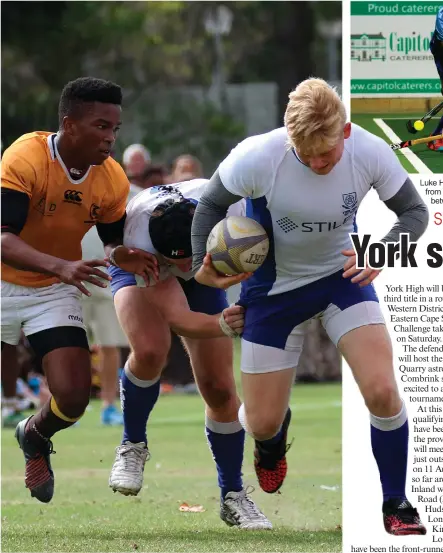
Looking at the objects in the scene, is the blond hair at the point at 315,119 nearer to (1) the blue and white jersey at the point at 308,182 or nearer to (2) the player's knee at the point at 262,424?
(1) the blue and white jersey at the point at 308,182

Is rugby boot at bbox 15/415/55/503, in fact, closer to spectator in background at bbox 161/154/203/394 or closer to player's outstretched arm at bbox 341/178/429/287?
player's outstretched arm at bbox 341/178/429/287

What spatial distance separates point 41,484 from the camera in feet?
23.5

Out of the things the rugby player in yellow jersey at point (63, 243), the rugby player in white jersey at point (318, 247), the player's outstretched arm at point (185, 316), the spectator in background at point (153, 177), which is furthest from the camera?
the spectator in background at point (153, 177)

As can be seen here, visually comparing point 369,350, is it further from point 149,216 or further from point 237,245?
point 149,216

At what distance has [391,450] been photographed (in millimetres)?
6121

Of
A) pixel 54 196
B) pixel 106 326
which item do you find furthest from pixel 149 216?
pixel 106 326

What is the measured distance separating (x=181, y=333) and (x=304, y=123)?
1.56 metres

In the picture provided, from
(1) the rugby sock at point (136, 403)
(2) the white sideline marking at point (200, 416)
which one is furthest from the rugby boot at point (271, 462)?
(2) the white sideline marking at point (200, 416)

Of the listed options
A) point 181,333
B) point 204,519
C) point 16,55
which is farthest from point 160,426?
point 16,55

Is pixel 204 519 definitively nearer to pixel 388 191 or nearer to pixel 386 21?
pixel 388 191

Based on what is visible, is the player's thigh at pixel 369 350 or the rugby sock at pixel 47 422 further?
the rugby sock at pixel 47 422

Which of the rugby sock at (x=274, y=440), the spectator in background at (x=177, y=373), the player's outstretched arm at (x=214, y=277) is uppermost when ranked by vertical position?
the player's outstretched arm at (x=214, y=277)

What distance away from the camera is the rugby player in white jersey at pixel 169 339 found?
6.83 m

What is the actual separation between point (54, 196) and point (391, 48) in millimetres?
1926
